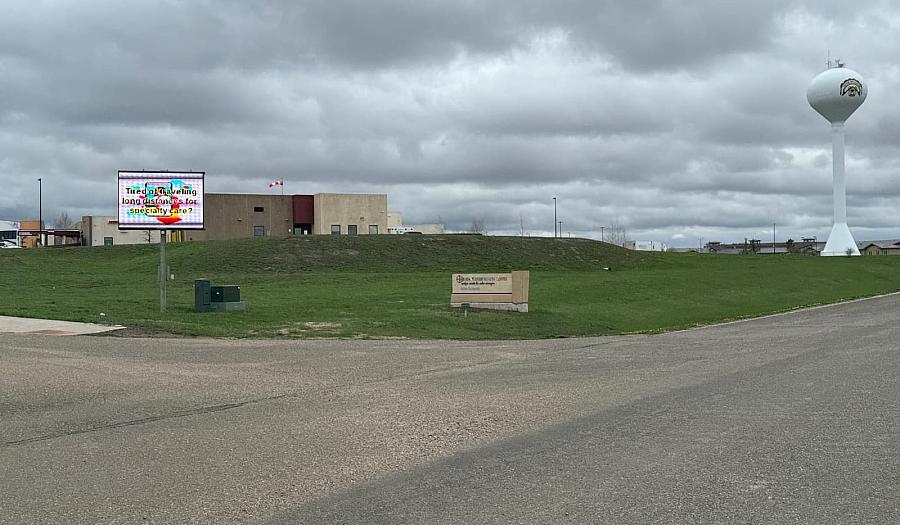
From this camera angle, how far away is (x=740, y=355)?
17547 mm

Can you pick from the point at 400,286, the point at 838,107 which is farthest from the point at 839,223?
the point at 400,286

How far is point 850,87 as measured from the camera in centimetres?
9431

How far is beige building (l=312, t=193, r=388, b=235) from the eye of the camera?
287ft

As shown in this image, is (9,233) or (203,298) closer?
(203,298)

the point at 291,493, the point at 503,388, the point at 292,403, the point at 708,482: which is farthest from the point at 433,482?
the point at 503,388

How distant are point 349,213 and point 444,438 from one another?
8065 cm

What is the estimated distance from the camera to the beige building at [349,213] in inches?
3442

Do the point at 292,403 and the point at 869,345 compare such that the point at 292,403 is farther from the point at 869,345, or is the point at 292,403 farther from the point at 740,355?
the point at 869,345

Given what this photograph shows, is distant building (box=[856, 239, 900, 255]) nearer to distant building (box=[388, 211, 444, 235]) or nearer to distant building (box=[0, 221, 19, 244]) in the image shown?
distant building (box=[388, 211, 444, 235])

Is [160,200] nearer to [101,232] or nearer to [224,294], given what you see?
[224,294]

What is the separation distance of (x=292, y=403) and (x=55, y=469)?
3935 millimetres

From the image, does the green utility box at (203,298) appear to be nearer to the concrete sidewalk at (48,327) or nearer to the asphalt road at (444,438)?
the concrete sidewalk at (48,327)

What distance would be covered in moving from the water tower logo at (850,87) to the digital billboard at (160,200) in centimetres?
8475

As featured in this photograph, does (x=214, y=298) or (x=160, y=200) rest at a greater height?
(x=160, y=200)
